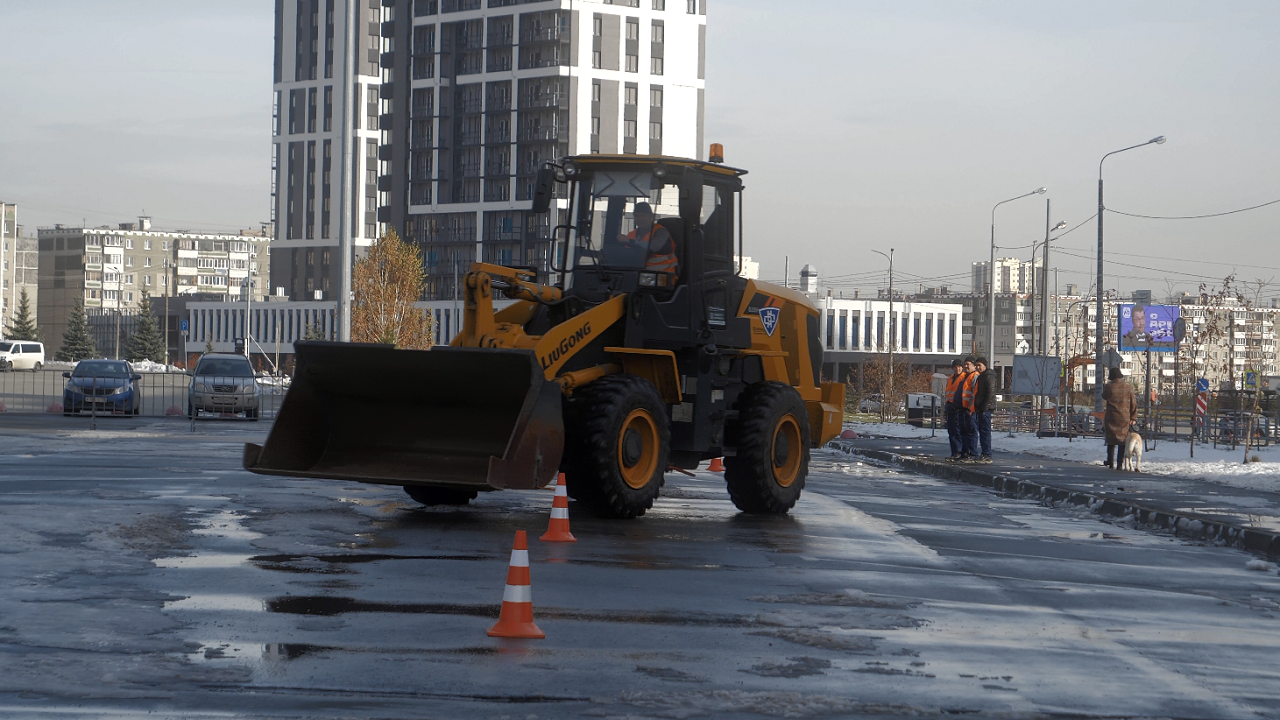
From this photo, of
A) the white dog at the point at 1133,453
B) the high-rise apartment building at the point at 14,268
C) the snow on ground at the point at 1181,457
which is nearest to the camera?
the snow on ground at the point at 1181,457

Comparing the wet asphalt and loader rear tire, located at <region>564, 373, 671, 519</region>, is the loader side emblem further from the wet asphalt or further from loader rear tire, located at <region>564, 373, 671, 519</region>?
loader rear tire, located at <region>564, 373, 671, 519</region>

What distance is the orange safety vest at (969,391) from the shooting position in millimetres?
23750

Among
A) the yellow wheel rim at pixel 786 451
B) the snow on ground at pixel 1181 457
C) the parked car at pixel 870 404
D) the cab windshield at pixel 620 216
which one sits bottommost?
the parked car at pixel 870 404

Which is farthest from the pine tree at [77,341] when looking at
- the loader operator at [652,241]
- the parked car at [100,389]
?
the loader operator at [652,241]

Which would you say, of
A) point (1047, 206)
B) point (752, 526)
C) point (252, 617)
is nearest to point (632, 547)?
point (752, 526)

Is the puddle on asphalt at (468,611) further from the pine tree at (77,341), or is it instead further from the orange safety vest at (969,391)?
the pine tree at (77,341)

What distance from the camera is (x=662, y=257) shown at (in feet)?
43.0

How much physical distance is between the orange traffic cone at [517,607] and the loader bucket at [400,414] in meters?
4.15

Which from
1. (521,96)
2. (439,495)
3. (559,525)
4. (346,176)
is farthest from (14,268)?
(559,525)

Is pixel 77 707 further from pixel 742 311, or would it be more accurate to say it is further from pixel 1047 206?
pixel 1047 206

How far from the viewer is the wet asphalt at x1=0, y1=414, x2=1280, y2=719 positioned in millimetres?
5699

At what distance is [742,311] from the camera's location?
14016 millimetres

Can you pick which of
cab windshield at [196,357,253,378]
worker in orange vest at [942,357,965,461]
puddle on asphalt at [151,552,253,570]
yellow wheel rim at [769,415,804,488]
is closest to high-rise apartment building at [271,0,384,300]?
cab windshield at [196,357,253,378]

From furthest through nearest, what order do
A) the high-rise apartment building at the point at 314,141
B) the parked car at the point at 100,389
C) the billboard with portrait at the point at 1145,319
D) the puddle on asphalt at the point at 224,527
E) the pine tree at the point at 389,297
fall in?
1. the high-rise apartment building at the point at 314,141
2. the billboard with portrait at the point at 1145,319
3. the pine tree at the point at 389,297
4. the parked car at the point at 100,389
5. the puddle on asphalt at the point at 224,527
